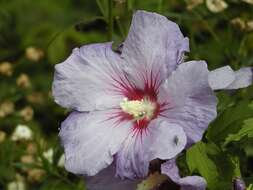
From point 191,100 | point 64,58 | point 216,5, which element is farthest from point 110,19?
point 64,58

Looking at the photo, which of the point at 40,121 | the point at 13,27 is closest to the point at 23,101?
the point at 40,121

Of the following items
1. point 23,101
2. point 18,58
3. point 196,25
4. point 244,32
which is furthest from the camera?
point 18,58

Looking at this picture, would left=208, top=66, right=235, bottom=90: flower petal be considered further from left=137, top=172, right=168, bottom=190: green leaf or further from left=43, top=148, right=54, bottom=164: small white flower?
left=43, top=148, right=54, bottom=164: small white flower

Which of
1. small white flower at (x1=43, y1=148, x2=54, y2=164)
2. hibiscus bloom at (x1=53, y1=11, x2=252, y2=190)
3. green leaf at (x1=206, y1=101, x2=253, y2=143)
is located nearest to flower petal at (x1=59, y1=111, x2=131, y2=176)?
hibiscus bloom at (x1=53, y1=11, x2=252, y2=190)

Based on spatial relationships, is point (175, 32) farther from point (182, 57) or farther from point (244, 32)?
point (244, 32)

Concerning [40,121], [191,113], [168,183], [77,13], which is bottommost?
[40,121]

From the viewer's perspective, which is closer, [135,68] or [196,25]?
[135,68]

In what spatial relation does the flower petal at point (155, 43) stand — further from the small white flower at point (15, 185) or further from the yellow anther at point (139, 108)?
the small white flower at point (15, 185)

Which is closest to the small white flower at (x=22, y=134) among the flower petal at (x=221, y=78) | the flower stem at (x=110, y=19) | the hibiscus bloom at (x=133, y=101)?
the flower stem at (x=110, y=19)
